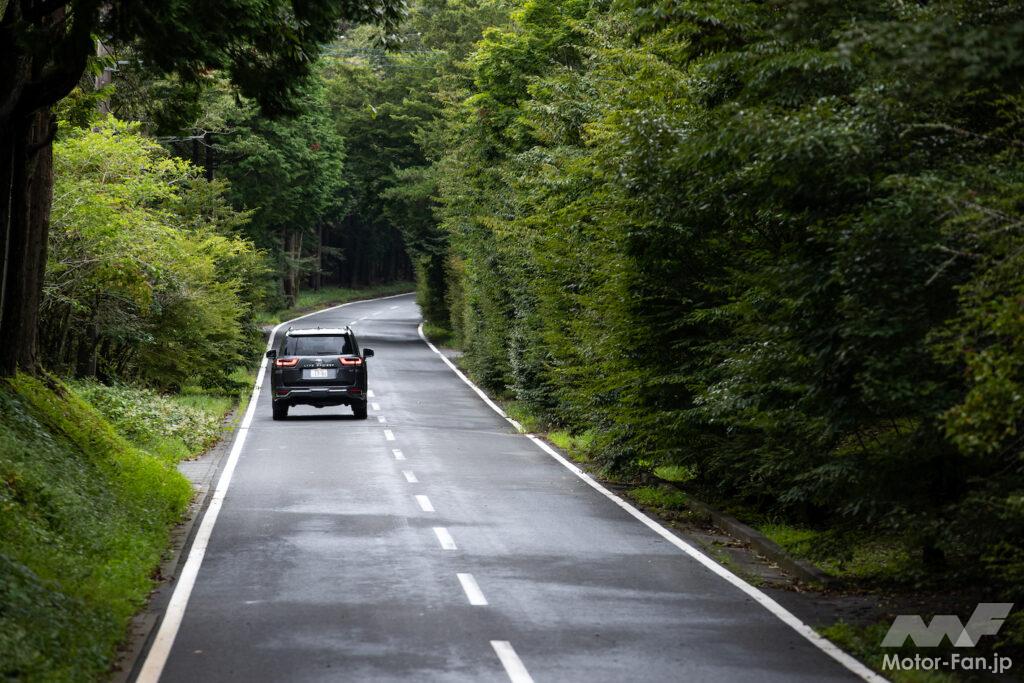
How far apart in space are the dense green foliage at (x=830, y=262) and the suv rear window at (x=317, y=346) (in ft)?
40.2

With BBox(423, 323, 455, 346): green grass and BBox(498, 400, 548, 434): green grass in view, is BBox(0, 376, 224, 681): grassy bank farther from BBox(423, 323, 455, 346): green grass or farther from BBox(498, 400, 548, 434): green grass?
BBox(423, 323, 455, 346): green grass

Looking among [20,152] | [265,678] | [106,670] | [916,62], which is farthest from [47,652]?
[20,152]

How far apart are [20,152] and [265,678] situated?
10191 millimetres

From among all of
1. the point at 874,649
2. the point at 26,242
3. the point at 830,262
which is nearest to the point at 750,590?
the point at 874,649

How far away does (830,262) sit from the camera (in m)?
10.1

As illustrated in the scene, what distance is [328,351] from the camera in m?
30.7

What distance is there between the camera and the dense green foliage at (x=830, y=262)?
8078 millimetres

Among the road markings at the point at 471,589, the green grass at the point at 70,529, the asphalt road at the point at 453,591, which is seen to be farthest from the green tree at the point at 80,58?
the road markings at the point at 471,589

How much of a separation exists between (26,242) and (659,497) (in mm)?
9388

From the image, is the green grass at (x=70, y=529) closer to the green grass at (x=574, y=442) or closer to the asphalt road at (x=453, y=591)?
the asphalt road at (x=453, y=591)

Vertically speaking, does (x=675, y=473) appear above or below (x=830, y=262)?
below

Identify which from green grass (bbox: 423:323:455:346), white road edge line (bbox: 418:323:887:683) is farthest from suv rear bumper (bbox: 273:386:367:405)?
green grass (bbox: 423:323:455:346)

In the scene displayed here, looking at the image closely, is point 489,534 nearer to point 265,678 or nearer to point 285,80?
point 285,80

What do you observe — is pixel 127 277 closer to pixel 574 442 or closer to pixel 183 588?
pixel 574 442
